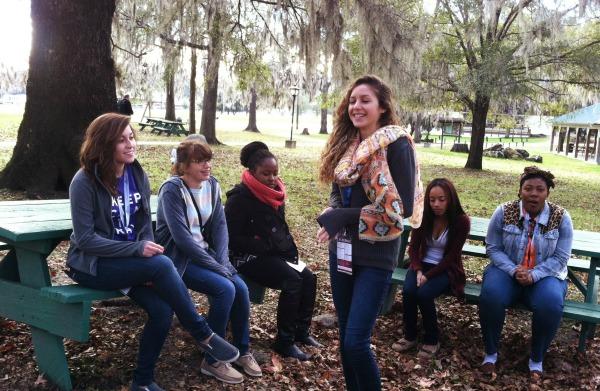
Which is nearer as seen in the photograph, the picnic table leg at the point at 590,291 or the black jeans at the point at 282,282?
the black jeans at the point at 282,282

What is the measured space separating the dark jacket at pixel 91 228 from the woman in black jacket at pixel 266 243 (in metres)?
0.87

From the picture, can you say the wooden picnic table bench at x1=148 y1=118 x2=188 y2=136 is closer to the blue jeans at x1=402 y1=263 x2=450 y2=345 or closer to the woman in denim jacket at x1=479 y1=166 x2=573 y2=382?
the blue jeans at x1=402 y1=263 x2=450 y2=345

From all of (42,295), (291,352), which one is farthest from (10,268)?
(291,352)

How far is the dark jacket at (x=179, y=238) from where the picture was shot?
3.27 metres

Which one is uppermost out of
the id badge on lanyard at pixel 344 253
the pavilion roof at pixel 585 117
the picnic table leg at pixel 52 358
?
the pavilion roof at pixel 585 117

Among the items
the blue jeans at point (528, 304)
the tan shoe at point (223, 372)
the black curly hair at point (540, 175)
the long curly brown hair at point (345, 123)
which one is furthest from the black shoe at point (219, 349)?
the black curly hair at point (540, 175)

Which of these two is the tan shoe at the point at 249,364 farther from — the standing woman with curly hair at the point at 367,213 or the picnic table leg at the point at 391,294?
the picnic table leg at the point at 391,294

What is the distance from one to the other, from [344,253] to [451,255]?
5.15 ft

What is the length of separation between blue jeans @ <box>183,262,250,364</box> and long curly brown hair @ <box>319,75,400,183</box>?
0.87 m

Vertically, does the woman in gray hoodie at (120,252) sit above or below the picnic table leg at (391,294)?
above

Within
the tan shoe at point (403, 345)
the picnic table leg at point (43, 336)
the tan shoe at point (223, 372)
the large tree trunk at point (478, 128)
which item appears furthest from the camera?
the large tree trunk at point (478, 128)

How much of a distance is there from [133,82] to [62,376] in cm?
2489

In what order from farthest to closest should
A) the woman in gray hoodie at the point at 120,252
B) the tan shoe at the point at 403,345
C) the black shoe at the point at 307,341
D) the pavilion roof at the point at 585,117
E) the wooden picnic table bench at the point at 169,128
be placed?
the pavilion roof at the point at 585,117 < the wooden picnic table bench at the point at 169,128 < the tan shoe at the point at 403,345 < the black shoe at the point at 307,341 < the woman in gray hoodie at the point at 120,252

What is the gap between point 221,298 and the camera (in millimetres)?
3230
